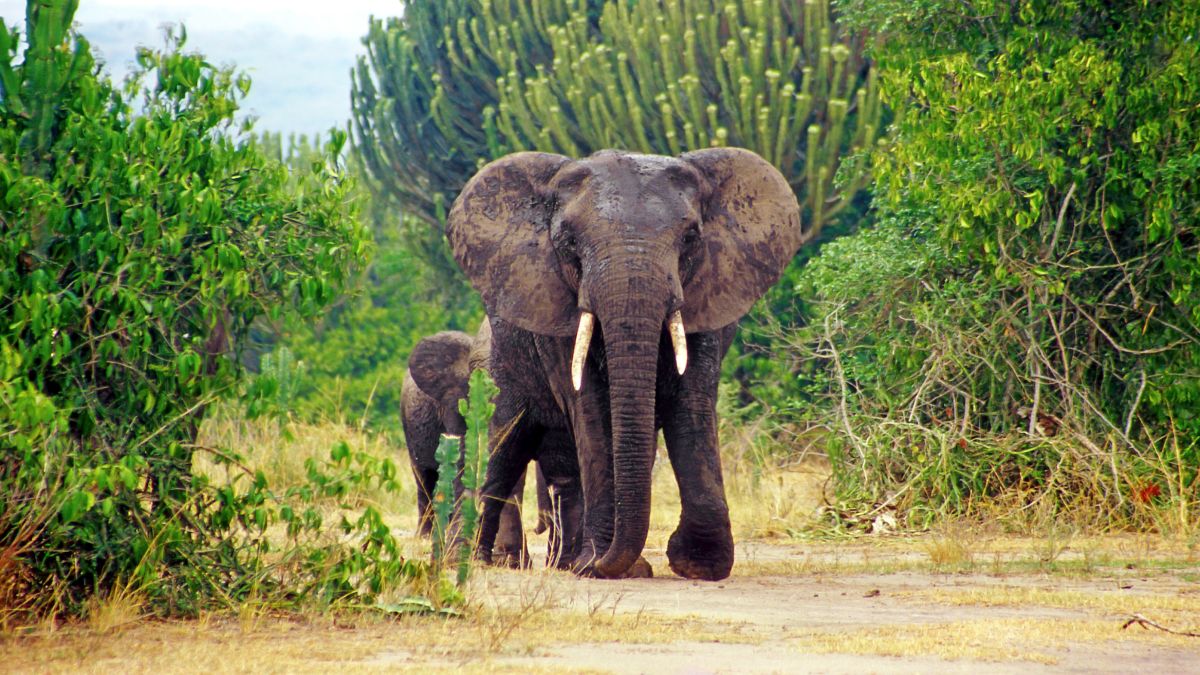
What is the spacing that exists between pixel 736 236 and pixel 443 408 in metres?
3.81

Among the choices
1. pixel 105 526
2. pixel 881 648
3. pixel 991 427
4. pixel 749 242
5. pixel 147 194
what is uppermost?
pixel 147 194

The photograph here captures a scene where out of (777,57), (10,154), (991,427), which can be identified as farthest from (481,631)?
(777,57)

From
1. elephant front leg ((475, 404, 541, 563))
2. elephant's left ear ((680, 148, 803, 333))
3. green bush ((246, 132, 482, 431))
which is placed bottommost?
green bush ((246, 132, 482, 431))

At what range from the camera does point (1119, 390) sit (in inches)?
488

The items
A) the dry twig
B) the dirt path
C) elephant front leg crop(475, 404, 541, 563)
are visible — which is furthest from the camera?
elephant front leg crop(475, 404, 541, 563)

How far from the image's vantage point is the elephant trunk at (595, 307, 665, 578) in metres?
8.35

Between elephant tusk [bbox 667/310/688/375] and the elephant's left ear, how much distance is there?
0.34 m

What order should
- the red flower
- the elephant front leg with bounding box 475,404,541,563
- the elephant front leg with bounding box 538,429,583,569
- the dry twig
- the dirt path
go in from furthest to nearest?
the red flower
the elephant front leg with bounding box 538,429,583,569
the elephant front leg with bounding box 475,404,541,563
the dry twig
the dirt path

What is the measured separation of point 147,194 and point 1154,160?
7.99 metres

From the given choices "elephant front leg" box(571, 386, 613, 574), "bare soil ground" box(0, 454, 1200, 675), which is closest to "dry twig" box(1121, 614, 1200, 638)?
"bare soil ground" box(0, 454, 1200, 675)

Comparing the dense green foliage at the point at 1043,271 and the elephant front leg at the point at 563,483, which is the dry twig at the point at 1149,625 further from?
the dense green foliage at the point at 1043,271

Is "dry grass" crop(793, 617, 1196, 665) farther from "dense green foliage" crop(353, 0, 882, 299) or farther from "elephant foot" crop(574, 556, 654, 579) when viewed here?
"dense green foliage" crop(353, 0, 882, 299)

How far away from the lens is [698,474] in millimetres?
8844

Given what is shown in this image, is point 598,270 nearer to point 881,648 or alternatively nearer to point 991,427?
point 881,648
